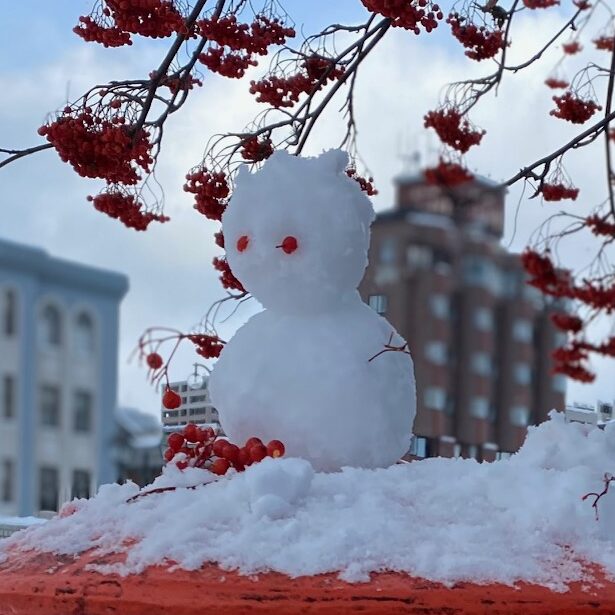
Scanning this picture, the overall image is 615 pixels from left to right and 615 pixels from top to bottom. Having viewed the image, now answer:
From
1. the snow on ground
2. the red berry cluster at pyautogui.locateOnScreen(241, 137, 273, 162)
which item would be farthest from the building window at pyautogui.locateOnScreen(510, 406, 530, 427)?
the snow on ground

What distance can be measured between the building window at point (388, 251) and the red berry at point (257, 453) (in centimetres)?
59

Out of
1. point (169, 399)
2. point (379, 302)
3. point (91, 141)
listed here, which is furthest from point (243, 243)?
point (91, 141)

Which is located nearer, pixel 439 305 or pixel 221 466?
pixel 221 466

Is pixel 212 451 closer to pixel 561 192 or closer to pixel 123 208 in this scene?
pixel 123 208

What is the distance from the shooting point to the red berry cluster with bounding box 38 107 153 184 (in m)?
2.72

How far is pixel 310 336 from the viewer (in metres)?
1.57

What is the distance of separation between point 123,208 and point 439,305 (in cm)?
154

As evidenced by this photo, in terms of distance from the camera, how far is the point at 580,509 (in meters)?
1.26

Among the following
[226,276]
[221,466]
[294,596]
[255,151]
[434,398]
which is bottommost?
[294,596]

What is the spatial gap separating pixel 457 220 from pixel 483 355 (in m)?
1.00

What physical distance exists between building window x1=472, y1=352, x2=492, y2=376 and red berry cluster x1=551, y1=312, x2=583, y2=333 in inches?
77.5

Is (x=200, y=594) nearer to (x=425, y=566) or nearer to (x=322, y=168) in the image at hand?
(x=425, y=566)

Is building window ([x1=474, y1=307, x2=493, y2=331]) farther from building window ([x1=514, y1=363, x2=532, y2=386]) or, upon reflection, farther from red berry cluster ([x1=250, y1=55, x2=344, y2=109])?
red berry cluster ([x1=250, y1=55, x2=344, y2=109])

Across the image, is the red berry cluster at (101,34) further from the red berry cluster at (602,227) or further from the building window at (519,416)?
the red berry cluster at (602,227)
